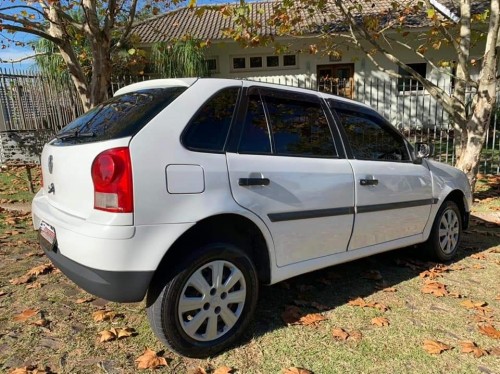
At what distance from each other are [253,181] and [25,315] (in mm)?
2083

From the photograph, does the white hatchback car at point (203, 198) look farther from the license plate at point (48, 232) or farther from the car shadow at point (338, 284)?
the car shadow at point (338, 284)

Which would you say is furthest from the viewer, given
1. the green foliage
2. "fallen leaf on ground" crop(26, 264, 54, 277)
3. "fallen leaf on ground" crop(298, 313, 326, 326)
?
the green foliage

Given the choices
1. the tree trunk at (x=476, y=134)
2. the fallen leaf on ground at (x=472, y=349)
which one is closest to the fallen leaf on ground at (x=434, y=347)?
the fallen leaf on ground at (x=472, y=349)

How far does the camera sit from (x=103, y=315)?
10.7 feet

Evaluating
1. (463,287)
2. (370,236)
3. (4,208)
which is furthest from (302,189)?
(4,208)

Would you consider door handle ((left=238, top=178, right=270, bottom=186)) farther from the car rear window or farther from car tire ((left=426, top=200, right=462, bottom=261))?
car tire ((left=426, top=200, right=462, bottom=261))

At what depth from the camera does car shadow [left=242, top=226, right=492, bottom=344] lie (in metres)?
3.45

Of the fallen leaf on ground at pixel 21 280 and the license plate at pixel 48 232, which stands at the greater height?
the license plate at pixel 48 232

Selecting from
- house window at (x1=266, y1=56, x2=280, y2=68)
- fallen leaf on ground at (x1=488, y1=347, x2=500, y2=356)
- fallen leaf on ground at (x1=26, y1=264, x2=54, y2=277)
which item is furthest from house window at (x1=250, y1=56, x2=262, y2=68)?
fallen leaf on ground at (x1=488, y1=347, x2=500, y2=356)

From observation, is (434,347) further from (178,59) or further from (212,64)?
(212,64)

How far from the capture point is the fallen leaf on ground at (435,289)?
12.6 ft

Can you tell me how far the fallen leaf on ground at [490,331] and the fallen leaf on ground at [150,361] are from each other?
2.28 meters

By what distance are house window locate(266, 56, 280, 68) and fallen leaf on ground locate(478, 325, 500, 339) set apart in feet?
52.9

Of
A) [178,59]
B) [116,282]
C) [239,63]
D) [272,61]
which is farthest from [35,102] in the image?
[116,282]
